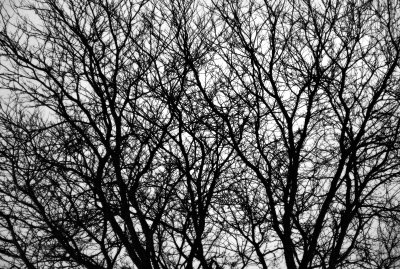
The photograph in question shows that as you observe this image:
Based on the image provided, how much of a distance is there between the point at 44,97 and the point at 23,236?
2.85 meters

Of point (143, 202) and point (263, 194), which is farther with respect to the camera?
point (263, 194)

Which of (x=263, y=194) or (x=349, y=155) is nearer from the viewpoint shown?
(x=349, y=155)

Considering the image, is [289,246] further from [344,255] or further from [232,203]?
[232,203]

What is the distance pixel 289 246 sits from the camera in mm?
5551

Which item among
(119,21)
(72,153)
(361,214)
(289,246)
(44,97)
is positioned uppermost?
A: (119,21)

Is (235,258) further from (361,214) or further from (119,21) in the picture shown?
(119,21)

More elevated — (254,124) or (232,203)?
(254,124)

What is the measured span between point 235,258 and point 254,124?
2713mm

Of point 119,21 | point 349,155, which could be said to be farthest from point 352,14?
point 119,21

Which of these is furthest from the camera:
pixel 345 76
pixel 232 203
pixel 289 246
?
pixel 232 203

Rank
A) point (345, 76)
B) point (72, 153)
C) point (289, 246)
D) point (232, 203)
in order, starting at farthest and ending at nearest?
1. point (232, 203)
2. point (72, 153)
3. point (345, 76)
4. point (289, 246)

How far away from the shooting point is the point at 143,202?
22.4 ft

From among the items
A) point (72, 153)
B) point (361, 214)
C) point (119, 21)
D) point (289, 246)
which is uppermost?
point (119, 21)

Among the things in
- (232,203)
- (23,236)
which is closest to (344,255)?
(232,203)
